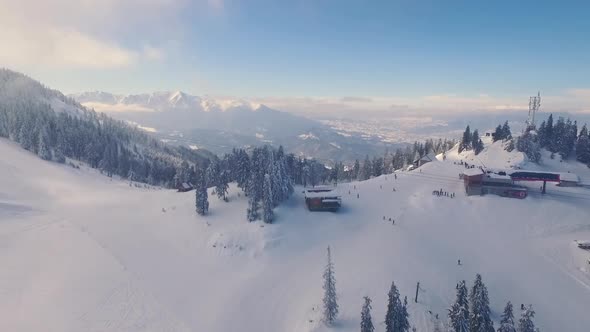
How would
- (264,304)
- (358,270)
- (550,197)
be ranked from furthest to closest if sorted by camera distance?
(550,197)
(358,270)
(264,304)

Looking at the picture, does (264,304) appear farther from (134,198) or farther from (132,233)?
(134,198)

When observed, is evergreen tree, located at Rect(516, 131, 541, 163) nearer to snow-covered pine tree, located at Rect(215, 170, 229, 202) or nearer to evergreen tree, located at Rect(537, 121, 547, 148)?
evergreen tree, located at Rect(537, 121, 547, 148)

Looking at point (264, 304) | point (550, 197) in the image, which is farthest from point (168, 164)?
point (550, 197)

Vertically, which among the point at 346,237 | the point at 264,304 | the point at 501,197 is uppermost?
the point at 501,197

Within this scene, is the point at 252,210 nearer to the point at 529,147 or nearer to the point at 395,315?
the point at 395,315

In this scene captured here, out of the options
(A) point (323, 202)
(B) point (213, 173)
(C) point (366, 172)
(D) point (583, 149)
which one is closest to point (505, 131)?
(D) point (583, 149)

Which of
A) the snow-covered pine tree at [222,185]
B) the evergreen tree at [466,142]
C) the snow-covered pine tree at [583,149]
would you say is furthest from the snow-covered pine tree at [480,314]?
the evergreen tree at [466,142]
